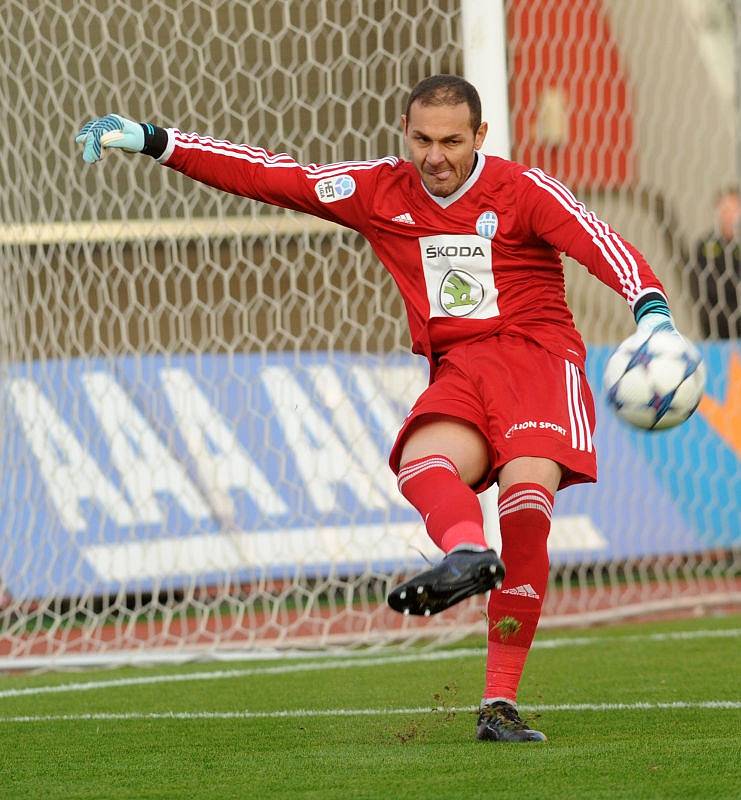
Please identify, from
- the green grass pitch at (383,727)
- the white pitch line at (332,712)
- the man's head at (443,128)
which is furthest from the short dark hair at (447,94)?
the white pitch line at (332,712)

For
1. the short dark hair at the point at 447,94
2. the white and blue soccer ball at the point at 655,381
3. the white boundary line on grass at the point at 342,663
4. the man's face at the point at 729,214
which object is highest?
the short dark hair at the point at 447,94

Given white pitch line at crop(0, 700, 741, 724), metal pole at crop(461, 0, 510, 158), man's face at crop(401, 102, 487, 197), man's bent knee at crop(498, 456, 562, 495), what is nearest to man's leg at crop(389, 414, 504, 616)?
man's bent knee at crop(498, 456, 562, 495)

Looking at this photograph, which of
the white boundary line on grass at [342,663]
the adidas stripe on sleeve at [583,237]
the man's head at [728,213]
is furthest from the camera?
the man's head at [728,213]

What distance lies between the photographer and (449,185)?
4703 millimetres

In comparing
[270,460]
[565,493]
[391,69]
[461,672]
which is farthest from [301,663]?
[391,69]

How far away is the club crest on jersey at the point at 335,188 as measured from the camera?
4.92m

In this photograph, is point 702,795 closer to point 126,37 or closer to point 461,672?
point 461,672

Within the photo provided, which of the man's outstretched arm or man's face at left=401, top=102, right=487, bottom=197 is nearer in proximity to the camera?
man's face at left=401, top=102, right=487, bottom=197

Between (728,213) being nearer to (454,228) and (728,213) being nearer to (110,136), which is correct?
(454,228)

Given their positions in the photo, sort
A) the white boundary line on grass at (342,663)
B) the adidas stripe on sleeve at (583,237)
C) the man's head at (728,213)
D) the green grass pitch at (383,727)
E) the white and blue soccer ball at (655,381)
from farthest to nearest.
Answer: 1. the man's head at (728,213)
2. the white boundary line on grass at (342,663)
3. the adidas stripe on sleeve at (583,237)
4. the white and blue soccer ball at (655,381)
5. the green grass pitch at (383,727)

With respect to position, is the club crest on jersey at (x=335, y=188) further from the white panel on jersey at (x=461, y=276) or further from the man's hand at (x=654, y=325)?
the man's hand at (x=654, y=325)

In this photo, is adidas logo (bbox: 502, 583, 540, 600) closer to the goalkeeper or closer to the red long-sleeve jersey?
the goalkeeper

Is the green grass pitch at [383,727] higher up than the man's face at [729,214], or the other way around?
the man's face at [729,214]

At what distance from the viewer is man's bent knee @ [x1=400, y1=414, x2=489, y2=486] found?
4547 mm
